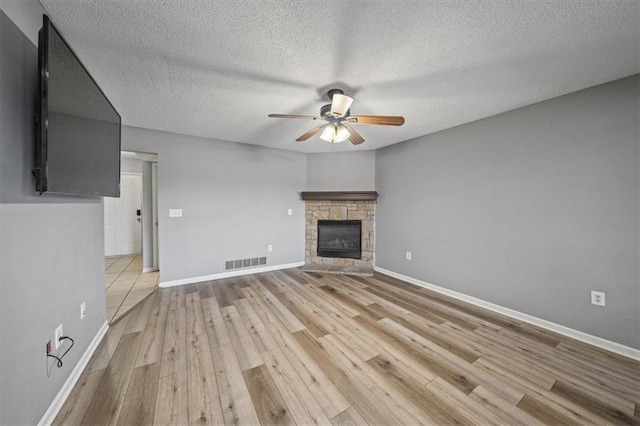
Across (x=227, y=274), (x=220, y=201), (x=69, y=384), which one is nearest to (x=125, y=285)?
(x=227, y=274)

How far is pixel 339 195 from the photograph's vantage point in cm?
423

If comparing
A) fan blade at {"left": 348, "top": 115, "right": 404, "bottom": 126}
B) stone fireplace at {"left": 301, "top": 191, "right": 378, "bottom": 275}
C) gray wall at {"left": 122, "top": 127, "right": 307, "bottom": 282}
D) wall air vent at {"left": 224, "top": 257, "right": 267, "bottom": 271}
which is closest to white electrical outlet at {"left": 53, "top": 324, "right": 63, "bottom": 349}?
gray wall at {"left": 122, "top": 127, "right": 307, "bottom": 282}

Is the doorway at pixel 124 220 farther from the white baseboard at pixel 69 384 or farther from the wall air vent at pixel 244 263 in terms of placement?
the white baseboard at pixel 69 384

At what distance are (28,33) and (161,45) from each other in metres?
0.60

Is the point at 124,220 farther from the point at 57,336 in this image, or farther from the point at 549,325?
the point at 549,325

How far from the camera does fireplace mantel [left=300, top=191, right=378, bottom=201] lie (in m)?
4.13

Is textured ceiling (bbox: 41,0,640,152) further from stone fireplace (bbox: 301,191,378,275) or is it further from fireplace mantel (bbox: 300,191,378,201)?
stone fireplace (bbox: 301,191,378,275)

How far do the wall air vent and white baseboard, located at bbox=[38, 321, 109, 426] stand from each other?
1.80 metres

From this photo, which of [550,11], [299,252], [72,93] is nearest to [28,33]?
[72,93]

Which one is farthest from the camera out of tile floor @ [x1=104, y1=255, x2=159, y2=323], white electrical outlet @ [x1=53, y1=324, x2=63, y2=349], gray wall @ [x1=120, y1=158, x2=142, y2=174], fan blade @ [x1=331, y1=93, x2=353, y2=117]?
gray wall @ [x1=120, y1=158, x2=142, y2=174]

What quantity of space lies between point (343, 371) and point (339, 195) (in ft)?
9.77

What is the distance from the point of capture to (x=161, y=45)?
1.54 metres

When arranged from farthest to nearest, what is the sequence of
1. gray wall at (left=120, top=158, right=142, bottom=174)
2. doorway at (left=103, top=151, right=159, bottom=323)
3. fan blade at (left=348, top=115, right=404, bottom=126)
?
gray wall at (left=120, top=158, right=142, bottom=174) < doorway at (left=103, top=151, right=159, bottom=323) < fan blade at (left=348, top=115, right=404, bottom=126)

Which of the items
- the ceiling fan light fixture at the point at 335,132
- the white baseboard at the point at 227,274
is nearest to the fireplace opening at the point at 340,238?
the white baseboard at the point at 227,274
